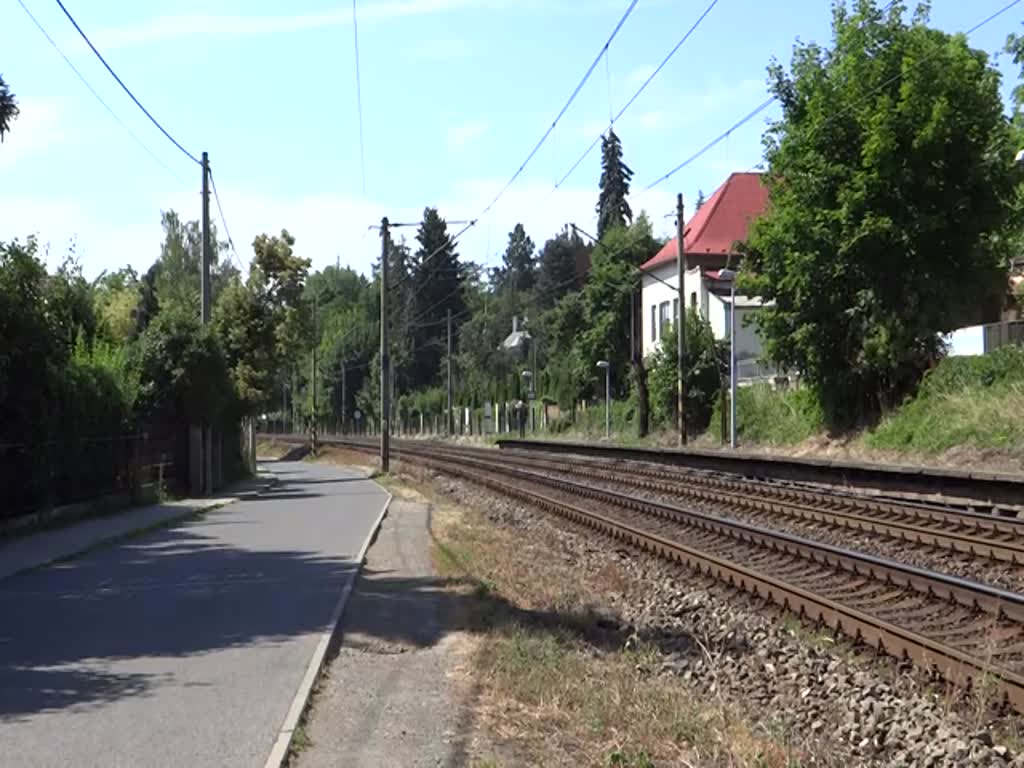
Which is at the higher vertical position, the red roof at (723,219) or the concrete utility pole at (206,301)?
the red roof at (723,219)

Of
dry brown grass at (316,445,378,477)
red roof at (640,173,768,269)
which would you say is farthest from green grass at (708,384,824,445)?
red roof at (640,173,768,269)

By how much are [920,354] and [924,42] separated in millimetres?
8637

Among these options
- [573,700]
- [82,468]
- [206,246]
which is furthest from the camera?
[206,246]

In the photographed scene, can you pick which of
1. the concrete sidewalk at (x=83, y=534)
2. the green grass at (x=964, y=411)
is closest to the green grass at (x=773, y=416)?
the green grass at (x=964, y=411)

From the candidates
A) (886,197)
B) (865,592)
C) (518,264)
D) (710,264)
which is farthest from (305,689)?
(518,264)

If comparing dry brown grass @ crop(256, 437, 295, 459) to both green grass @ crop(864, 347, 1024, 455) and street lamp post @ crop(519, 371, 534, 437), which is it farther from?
green grass @ crop(864, 347, 1024, 455)

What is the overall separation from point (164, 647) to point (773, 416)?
37.5 metres

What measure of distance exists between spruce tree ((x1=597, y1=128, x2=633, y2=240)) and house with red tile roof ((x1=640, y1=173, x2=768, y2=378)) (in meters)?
42.8

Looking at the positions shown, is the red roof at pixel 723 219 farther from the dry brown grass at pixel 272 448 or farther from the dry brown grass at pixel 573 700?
the dry brown grass at pixel 573 700

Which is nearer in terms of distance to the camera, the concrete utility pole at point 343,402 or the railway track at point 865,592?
the railway track at point 865,592

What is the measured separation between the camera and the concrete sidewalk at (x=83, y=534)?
694 inches

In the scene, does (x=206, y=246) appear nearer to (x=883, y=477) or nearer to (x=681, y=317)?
(x=883, y=477)

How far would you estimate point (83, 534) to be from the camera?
21516mm

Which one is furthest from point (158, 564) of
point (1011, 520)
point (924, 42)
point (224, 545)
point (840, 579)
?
point (924, 42)
